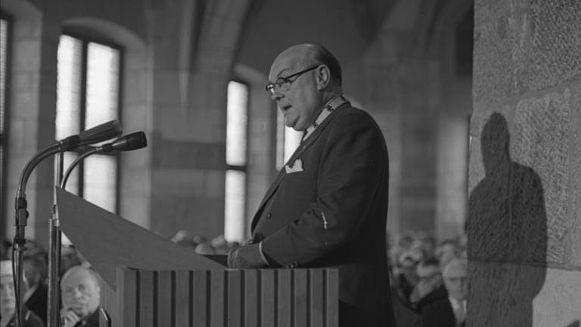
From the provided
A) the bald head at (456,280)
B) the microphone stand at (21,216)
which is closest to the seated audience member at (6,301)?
the microphone stand at (21,216)

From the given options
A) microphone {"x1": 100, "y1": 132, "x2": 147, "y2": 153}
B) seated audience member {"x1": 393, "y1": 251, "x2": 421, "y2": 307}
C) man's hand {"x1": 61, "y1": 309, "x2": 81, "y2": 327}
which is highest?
microphone {"x1": 100, "y1": 132, "x2": 147, "y2": 153}

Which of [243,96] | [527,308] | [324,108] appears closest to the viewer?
[324,108]

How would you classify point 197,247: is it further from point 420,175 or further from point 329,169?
point 420,175

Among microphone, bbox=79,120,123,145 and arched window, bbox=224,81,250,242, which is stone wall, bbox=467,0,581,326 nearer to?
microphone, bbox=79,120,123,145

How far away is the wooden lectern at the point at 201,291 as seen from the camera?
2160mm

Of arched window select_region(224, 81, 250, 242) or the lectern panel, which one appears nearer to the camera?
the lectern panel

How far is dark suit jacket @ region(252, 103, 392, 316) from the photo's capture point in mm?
2477

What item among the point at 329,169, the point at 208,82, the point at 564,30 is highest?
the point at 208,82

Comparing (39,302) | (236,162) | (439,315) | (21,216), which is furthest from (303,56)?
(236,162)

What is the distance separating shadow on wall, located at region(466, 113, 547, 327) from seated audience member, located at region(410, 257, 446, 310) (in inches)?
135

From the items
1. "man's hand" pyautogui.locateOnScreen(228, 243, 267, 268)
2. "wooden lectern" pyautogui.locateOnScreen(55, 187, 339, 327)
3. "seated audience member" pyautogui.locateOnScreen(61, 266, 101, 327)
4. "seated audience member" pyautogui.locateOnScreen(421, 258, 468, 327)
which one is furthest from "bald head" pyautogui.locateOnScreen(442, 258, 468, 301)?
"wooden lectern" pyautogui.locateOnScreen(55, 187, 339, 327)

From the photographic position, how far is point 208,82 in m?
14.8

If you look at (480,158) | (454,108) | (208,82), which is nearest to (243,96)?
(208,82)

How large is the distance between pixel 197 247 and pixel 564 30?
7.71 metres
